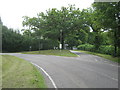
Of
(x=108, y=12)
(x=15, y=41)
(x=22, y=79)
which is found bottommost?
(x=22, y=79)

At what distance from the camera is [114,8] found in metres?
17.2

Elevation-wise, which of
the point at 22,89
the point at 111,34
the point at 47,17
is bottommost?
the point at 22,89

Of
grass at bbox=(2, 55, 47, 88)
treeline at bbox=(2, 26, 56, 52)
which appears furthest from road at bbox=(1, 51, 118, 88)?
treeline at bbox=(2, 26, 56, 52)

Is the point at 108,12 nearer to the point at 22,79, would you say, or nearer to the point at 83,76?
the point at 83,76

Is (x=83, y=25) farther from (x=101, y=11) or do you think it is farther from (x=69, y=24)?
(x=101, y=11)

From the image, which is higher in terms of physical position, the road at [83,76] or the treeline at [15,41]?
the treeline at [15,41]

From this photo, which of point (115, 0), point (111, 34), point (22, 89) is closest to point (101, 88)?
point (22, 89)

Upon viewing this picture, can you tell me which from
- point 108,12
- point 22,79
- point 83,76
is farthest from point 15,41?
point 83,76

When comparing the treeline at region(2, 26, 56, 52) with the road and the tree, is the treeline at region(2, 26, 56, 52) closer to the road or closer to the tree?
the tree

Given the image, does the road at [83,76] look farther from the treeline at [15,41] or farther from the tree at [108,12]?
the treeline at [15,41]

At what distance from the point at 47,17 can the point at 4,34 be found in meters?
18.6

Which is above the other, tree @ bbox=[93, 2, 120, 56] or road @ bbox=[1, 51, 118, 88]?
tree @ bbox=[93, 2, 120, 56]

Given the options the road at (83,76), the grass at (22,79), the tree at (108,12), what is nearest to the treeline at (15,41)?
the tree at (108,12)

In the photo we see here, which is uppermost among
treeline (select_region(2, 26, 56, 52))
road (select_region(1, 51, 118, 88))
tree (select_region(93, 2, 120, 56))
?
tree (select_region(93, 2, 120, 56))
